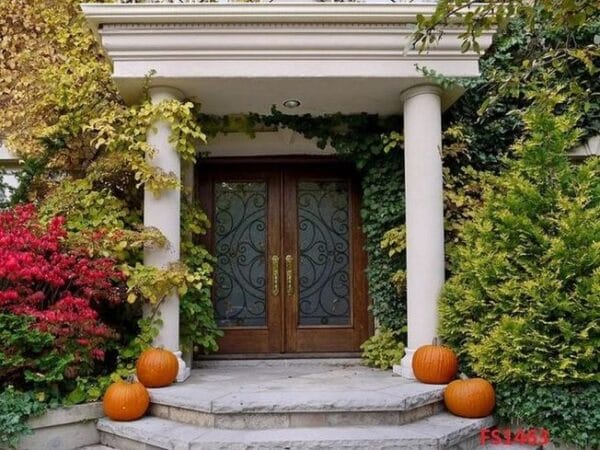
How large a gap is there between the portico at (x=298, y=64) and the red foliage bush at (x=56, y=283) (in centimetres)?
49

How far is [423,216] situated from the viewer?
412 cm

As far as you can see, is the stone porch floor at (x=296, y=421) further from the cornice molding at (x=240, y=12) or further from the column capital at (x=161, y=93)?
the cornice molding at (x=240, y=12)

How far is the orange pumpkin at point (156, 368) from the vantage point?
366cm

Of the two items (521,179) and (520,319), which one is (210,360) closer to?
(520,319)

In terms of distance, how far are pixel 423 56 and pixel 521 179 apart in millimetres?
1294

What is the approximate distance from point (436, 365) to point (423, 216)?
1176 millimetres

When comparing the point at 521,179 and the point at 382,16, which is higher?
the point at 382,16

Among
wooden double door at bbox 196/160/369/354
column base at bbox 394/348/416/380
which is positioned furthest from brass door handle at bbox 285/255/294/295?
column base at bbox 394/348/416/380

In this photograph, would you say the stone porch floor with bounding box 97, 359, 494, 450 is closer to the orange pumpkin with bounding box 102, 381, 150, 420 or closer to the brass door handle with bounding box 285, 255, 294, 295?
the orange pumpkin with bounding box 102, 381, 150, 420

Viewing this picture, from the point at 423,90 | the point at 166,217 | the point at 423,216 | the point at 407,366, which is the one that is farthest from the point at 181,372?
the point at 423,90

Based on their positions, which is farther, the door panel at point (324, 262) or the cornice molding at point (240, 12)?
the door panel at point (324, 262)

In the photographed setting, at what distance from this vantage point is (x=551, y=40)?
15.9 ft

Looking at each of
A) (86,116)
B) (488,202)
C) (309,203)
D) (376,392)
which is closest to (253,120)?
(309,203)

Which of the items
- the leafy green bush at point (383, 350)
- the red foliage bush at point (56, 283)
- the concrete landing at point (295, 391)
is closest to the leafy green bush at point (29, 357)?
the red foliage bush at point (56, 283)
